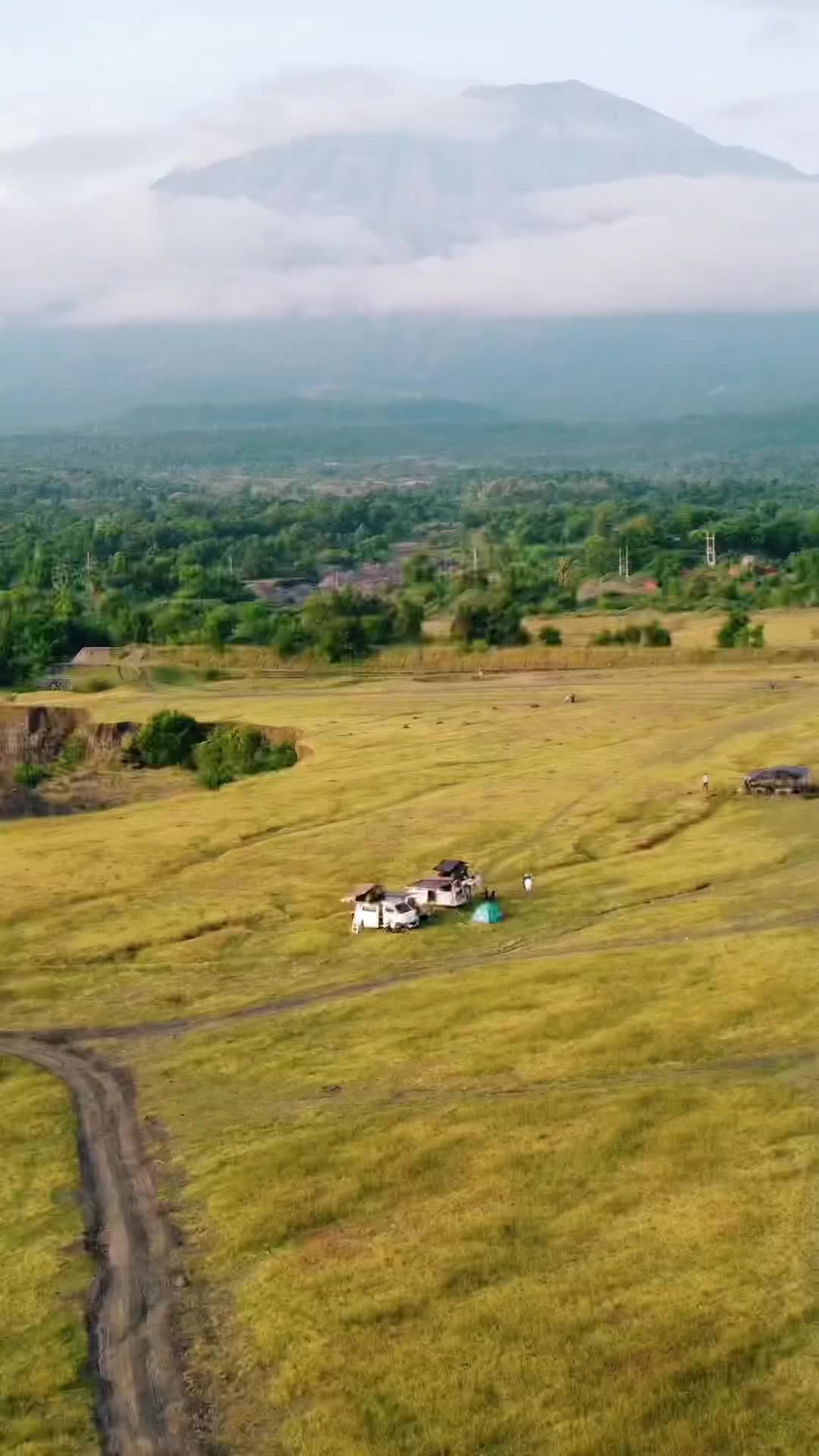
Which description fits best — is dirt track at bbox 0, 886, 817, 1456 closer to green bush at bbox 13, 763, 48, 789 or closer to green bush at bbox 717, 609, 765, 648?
green bush at bbox 13, 763, 48, 789

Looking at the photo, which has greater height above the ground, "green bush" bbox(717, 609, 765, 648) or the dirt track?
"green bush" bbox(717, 609, 765, 648)

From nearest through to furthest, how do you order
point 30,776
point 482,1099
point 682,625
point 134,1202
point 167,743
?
point 134,1202 < point 482,1099 < point 167,743 < point 30,776 < point 682,625

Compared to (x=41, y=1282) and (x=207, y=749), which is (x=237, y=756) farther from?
Result: (x=41, y=1282)

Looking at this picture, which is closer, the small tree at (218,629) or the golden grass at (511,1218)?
the golden grass at (511,1218)

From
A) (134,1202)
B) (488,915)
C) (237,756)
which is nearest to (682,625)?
(237,756)

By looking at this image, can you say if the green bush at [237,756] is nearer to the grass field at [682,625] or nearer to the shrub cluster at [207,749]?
the shrub cluster at [207,749]

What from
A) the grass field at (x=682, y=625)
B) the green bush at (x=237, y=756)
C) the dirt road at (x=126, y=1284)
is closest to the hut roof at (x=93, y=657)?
the grass field at (x=682, y=625)

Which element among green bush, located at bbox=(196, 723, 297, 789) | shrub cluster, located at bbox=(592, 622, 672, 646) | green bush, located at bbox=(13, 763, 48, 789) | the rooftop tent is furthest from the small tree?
the rooftop tent
